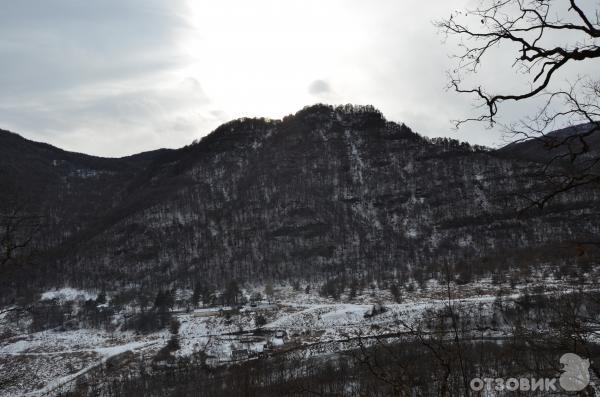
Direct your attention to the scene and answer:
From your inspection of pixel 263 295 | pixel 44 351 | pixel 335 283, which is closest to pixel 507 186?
pixel 335 283

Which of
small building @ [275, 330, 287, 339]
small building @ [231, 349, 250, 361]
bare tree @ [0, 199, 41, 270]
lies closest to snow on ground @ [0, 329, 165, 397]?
small building @ [231, 349, 250, 361]

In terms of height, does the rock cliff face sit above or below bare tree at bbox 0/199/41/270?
above

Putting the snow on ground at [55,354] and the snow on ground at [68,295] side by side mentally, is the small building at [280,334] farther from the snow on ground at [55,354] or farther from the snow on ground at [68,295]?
the snow on ground at [68,295]

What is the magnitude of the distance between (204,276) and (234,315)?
52755 millimetres

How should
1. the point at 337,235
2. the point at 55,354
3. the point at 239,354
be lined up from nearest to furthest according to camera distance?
the point at 239,354, the point at 55,354, the point at 337,235

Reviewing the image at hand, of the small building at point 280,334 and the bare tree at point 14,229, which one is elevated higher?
the bare tree at point 14,229

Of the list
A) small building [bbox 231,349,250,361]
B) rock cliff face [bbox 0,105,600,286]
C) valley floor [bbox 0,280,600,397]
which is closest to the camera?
small building [bbox 231,349,250,361]

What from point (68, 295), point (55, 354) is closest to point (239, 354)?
point (55, 354)

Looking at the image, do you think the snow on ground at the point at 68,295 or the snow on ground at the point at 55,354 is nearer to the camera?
the snow on ground at the point at 55,354

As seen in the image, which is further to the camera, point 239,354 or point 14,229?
point 239,354

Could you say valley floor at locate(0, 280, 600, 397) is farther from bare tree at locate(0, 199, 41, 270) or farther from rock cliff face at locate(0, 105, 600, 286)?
bare tree at locate(0, 199, 41, 270)

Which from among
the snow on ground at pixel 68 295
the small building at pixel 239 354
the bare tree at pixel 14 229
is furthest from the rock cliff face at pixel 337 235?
the bare tree at pixel 14 229

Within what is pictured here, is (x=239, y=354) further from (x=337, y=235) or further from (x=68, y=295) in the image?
(x=337, y=235)

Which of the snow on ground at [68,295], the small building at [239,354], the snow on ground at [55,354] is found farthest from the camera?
the snow on ground at [68,295]
